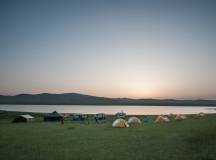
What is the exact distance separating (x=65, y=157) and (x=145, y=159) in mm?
5350

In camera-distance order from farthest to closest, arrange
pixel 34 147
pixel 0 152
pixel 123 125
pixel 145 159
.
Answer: pixel 123 125 < pixel 34 147 < pixel 0 152 < pixel 145 159

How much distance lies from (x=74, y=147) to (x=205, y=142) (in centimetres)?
1121

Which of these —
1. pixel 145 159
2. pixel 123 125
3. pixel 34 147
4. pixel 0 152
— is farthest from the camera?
pixel 123 125

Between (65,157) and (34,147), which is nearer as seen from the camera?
(65,157)

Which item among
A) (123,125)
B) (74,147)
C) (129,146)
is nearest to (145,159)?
(129,146)

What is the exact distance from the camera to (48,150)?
20.0 metres

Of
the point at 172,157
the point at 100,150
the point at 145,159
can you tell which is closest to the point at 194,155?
the point at 172,157

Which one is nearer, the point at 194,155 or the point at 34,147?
the point at 194,155

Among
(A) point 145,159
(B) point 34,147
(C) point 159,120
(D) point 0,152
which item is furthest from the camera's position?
(C) point 159,120

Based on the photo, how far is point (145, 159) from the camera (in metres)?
16.8

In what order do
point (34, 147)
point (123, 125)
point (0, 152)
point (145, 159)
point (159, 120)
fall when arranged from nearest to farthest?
1. point (145, 159)
2. point (0, 152)
3. point (34, 147)
4. point (123, 125)
5. point (159, 120)

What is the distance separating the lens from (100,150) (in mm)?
19938

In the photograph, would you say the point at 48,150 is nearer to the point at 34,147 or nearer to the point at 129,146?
the point at 34,147

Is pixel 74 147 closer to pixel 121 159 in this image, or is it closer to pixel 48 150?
pixel 48 150
